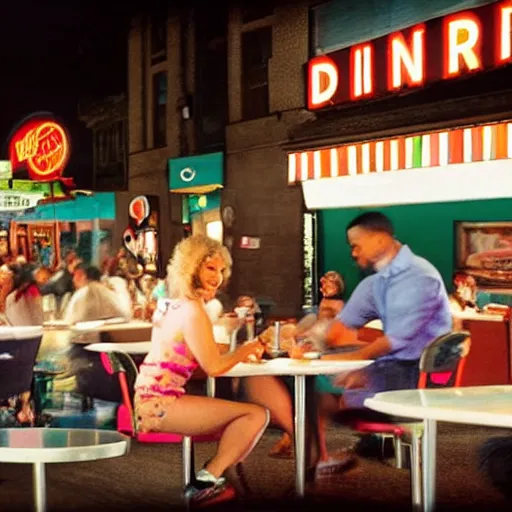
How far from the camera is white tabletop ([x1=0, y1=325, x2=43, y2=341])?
5.90m

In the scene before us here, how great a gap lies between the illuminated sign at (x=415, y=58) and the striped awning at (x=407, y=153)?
258mm

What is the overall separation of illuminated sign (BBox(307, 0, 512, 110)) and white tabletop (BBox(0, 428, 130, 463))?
1885 mm

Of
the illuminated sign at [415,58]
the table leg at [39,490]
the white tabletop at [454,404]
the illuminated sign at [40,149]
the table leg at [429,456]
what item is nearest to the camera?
the white tabletop at [454,404]

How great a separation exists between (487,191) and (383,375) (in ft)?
3.36

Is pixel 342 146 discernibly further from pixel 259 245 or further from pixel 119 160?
pixel 119 160

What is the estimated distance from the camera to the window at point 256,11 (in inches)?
208

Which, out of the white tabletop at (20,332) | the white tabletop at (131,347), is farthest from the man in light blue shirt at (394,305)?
the white tabletop at (20,332)

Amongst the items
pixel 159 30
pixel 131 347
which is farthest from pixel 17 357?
pixel 159 30

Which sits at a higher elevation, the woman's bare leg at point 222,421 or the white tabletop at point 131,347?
the white tabletop at point 131,347

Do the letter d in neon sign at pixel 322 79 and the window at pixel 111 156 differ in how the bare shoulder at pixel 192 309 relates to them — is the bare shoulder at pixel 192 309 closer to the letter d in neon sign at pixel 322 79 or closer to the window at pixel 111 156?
the window at pixel 111 156

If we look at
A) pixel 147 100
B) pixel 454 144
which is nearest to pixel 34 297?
pixel 147 100

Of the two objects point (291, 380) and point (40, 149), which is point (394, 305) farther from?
point (40, 149)

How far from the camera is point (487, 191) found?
520cm

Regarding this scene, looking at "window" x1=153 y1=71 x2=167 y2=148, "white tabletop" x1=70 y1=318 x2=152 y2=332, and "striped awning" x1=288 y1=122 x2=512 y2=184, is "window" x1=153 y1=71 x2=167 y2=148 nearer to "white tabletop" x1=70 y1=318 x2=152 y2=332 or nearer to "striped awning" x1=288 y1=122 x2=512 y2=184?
"striped awning" x1=288 y1=122 x2=512 y2=184
